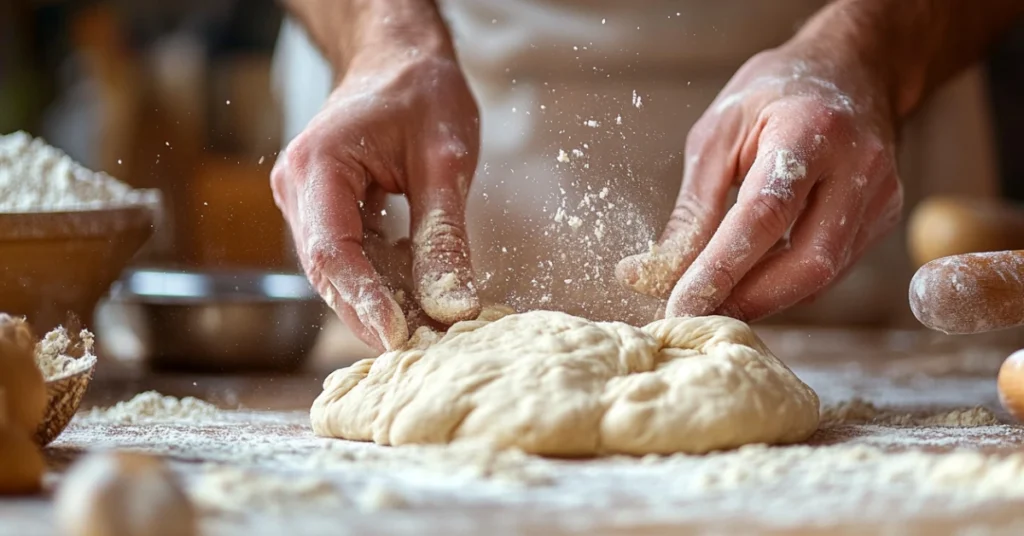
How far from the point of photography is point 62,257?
2.12 metres

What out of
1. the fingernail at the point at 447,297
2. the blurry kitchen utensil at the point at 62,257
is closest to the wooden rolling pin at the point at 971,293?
the fingernail at the point at 447,297

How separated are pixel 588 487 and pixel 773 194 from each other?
680 mm

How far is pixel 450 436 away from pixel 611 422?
0.22 m

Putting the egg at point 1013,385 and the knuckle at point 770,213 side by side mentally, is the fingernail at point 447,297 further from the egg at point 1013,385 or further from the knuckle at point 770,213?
the egg at point 1013,385

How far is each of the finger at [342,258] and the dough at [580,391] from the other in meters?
0.07

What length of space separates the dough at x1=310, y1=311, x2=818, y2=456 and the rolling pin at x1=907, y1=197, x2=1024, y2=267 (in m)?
1.72

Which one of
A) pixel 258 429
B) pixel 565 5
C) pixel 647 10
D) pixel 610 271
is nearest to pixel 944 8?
pixel 647 10

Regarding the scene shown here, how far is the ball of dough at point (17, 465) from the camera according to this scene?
3.83ft

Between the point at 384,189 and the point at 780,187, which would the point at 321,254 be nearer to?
the point at 384,189

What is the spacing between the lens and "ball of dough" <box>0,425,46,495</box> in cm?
117

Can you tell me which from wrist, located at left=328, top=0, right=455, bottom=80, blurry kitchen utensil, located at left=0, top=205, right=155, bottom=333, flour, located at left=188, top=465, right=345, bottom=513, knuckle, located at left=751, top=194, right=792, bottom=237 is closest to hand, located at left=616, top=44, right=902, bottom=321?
knuckle, located at left=751, top=194, right=792, bottom=237

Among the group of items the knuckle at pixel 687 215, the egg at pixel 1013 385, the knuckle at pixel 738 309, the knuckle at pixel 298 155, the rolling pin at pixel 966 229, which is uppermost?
the knuckle at pixel 298 155

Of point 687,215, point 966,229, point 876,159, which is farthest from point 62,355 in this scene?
point 966,229

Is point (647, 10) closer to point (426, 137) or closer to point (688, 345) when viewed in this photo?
point (426, 137)
